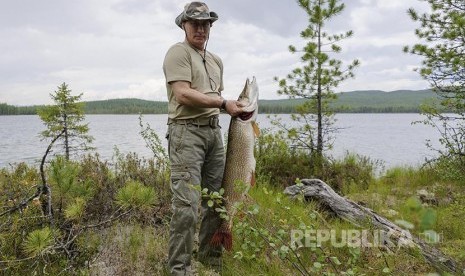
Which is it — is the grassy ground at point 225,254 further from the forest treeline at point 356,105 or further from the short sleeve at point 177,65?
the forest treeline at point 356,105

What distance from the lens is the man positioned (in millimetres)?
4055

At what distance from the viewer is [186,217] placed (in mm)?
4086

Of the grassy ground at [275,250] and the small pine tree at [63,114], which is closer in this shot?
the grassy ground at [275,250]

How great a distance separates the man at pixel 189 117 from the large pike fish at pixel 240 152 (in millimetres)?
156

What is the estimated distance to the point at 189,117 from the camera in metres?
4.22

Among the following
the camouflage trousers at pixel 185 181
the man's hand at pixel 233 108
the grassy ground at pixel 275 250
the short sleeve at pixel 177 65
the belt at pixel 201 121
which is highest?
the short sleeve at pixel 177 65

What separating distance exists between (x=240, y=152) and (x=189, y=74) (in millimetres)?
943

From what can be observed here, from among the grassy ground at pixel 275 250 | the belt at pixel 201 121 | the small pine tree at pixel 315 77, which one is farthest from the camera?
the small pine tree at pixel 315 77

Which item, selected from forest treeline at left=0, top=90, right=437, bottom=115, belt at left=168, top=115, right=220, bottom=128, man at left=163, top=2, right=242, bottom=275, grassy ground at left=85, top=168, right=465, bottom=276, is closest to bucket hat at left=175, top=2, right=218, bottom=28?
man at left=163, top=2, right=242, bottom=275

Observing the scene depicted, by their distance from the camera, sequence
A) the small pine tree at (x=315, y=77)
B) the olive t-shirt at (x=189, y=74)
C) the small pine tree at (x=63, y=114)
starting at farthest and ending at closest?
the small pine tree at (x=63, y=114) → the small pine tree at (x=315, y=77) → the olive t-shirt at (x=189, y=74)

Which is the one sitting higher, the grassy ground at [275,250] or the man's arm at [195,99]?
the man's arm at [195,99]

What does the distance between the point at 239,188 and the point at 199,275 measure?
61.3 inches

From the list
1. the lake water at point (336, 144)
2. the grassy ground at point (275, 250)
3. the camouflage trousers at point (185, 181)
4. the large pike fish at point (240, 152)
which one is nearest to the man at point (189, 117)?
the camouflage trousers at point (185, 181)

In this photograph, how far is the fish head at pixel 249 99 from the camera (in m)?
4.13
